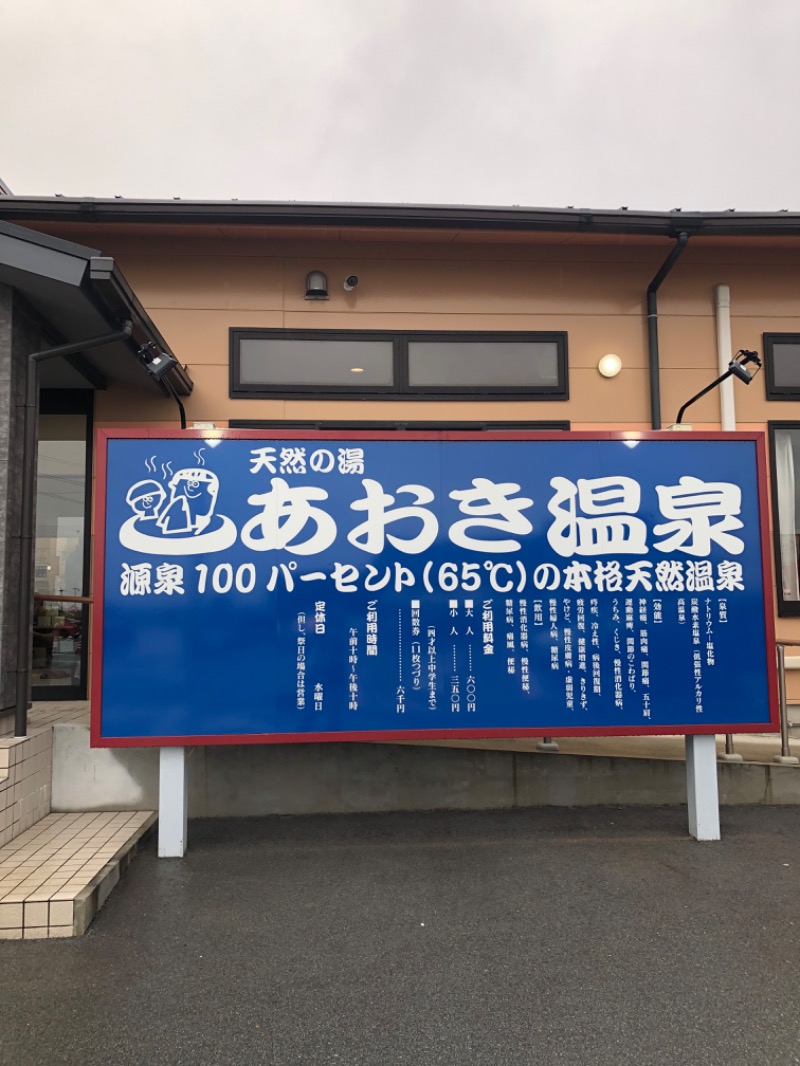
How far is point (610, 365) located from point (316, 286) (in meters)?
2.85

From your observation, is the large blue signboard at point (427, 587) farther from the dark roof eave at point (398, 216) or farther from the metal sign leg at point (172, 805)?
the dark roof eave at point (398, 216)

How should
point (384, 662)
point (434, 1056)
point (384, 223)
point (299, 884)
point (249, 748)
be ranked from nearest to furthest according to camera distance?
point (434, 1056)
point (299, 884)
point (384, 662)
point (249, 748)
point (384, 223)

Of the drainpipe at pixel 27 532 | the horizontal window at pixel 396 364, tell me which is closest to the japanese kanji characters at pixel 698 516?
the horizontal window at pixel 396 364

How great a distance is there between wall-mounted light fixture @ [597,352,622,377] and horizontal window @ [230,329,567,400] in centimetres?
37

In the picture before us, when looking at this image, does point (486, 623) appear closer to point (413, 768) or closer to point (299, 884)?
point (413, 768)

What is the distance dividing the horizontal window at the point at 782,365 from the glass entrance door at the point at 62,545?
6.45m

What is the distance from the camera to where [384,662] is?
3.80m

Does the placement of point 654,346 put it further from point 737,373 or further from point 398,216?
point 398,216

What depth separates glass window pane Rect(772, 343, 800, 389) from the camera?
602cm

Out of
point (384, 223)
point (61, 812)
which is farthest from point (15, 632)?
point (384, 223)

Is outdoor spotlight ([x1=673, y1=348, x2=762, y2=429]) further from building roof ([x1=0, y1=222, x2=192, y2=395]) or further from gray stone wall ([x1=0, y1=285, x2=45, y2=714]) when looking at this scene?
gray stone wall ([x1=0, y1=285, x2=45, y2=714])

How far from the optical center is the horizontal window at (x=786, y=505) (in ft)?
19.3

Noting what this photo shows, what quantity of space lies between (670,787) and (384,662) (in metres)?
2.44

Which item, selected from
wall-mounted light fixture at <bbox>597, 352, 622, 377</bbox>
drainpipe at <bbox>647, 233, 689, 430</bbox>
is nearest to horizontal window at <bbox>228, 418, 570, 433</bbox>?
wall-mounted light fixture at <bbox>597, 352, 622, 377</bbox>
